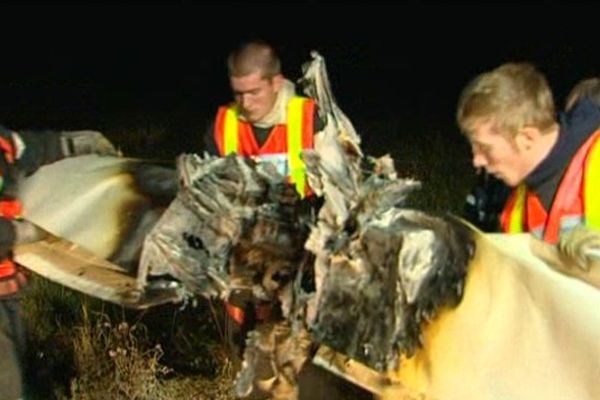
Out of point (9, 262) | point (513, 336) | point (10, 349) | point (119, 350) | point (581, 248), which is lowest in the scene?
point (119, 350)

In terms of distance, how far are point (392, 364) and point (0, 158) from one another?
69.2 inches

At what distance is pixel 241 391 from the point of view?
4.42m

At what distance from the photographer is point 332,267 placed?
3.88 meters

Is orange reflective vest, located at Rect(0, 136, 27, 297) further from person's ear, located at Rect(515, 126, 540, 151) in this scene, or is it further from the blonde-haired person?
person's ear, located at Rect(515, 126, 540, 151)

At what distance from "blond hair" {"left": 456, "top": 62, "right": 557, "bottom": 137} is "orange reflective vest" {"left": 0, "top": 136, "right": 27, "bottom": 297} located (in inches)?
67.0

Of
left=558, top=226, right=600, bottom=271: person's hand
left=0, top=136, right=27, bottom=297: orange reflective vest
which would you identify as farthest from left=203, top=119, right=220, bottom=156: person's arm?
left=558, top=226, right=600, bottom=271: person's hand

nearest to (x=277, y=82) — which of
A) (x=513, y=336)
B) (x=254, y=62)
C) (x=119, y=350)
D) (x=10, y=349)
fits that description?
(x=254, y=62)

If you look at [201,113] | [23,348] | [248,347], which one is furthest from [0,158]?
[201,113]

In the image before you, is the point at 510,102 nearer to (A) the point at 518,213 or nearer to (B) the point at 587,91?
(A) the point at 518,213

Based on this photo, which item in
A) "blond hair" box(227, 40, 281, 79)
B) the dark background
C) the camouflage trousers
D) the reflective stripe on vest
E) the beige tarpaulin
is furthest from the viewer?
the dark background

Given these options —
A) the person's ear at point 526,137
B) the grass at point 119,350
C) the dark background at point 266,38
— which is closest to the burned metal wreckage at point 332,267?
the person's ear at point 526,137

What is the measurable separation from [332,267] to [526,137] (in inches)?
23.7

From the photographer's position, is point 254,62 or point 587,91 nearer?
point 587,91

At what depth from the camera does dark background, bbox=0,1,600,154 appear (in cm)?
1566
